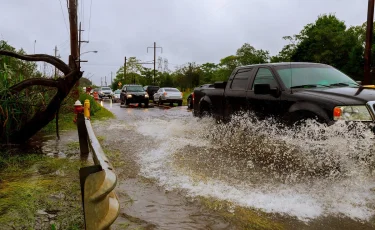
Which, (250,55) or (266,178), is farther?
(250,55)

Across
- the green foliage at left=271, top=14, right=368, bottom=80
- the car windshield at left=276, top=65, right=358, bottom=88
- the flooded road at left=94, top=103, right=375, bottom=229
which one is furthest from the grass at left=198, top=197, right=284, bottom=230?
the green foliage at left=271, top=14, right=368, bottom=80

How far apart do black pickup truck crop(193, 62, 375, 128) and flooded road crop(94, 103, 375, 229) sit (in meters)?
0.20

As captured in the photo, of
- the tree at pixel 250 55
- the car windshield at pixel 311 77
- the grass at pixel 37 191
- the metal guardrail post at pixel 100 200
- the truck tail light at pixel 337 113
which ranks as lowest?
the grass at pixel 37 191

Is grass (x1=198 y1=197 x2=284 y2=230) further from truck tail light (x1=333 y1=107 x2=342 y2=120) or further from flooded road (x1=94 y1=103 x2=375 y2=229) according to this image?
truck tail light (x1=333 y1=107 x2=342 y2=120)

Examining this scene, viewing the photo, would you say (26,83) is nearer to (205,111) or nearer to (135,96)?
(205,111)

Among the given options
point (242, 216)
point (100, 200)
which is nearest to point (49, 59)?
point (242, 216)

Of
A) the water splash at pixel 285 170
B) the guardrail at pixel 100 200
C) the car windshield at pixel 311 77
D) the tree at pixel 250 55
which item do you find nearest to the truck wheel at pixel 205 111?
the water splash at pixel 285 170

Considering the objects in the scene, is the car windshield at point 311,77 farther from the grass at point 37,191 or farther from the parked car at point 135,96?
the parked car at point 135,96

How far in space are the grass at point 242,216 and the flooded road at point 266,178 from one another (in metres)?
0.07

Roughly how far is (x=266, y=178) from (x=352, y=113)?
4.70ft

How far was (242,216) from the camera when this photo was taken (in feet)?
12.2

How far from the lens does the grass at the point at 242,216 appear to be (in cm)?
350

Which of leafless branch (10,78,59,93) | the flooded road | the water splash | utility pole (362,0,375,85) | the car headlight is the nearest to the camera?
the flooded road

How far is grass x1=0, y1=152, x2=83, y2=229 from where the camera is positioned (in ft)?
11.2
